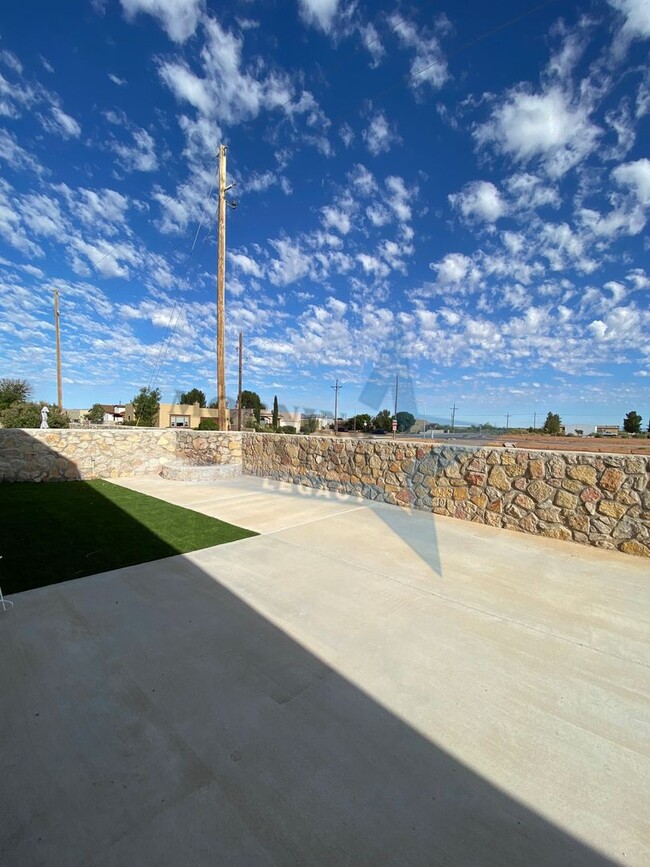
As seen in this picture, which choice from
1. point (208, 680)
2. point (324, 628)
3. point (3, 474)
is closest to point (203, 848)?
point (208, 680)

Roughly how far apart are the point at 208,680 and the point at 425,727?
3.78 feet

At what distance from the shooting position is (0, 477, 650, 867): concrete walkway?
1365mm

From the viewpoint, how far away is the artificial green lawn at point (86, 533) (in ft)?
11.8

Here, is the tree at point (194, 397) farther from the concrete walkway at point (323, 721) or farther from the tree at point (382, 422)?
the concrete walkway at point (323, 721)

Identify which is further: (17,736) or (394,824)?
(17,736)

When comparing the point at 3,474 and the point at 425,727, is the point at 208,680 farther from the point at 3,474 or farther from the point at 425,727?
the point at 3,474

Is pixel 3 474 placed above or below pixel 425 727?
above

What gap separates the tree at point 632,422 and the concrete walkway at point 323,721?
155 feet

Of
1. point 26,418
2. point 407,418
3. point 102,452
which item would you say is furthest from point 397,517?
point 26,418

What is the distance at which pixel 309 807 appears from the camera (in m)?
1.46

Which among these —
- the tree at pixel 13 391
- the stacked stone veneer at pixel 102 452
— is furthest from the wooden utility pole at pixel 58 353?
the stacked stone veneer at pixel 102 452

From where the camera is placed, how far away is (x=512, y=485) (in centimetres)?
519

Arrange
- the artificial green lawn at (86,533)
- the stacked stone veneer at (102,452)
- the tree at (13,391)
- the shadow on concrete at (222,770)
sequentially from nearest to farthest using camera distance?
the shadow on concrete at (222,770)
the artificial green lawn at (86,533)
the stacked stone veneer at (102,452)
the tree at (13,391)

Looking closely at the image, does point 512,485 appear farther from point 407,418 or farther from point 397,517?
point 407,418
